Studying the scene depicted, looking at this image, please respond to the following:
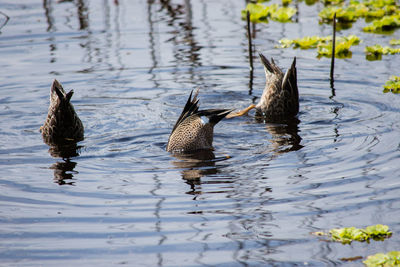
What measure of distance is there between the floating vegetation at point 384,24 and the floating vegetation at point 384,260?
359 inches

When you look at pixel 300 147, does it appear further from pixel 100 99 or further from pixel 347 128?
pixel 100 99

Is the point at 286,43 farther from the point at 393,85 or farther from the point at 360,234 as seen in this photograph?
the point at 360,234

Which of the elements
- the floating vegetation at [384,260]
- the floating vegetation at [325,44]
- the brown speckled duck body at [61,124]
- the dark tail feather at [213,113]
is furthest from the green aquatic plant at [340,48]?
the floating vegetation at [384,260]

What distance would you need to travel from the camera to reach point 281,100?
355 inches

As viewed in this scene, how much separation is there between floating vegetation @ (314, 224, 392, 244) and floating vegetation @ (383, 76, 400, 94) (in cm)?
480

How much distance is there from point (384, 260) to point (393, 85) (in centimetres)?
537

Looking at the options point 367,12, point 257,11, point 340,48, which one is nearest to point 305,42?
point 340,48

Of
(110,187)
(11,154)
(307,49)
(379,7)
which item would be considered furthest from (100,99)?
(379,7)

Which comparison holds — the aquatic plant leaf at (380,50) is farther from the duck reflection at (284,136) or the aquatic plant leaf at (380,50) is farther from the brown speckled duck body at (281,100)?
the duck reflection at (284,136)

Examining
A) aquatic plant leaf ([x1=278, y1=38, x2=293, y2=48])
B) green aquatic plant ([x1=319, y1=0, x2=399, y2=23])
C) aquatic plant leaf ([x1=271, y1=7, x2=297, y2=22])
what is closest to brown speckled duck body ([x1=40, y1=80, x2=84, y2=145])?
aquatic plant leaf ([x1=278, y1=38, x2=293, y2=48])

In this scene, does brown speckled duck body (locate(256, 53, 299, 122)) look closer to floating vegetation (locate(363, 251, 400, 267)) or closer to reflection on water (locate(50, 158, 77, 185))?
reflection on water (locate(50, 158, 77, 185))

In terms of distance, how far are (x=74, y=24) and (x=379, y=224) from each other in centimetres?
1059

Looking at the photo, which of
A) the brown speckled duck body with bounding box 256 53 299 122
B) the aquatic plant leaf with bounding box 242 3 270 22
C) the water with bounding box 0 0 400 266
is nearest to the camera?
the water with bounding box 0 0 400 266

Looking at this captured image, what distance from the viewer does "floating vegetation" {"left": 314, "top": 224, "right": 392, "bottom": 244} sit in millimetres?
4754
